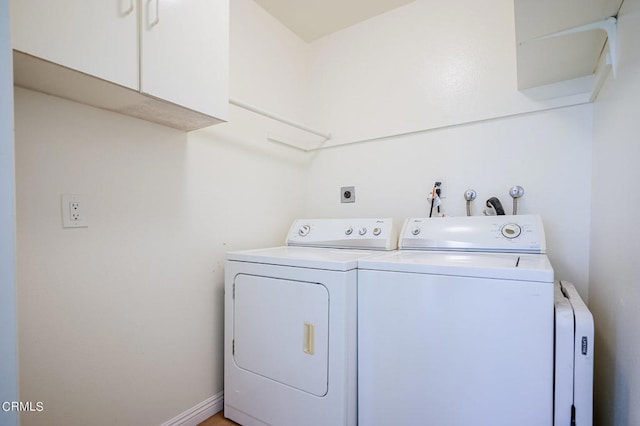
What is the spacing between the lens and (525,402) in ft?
3.10

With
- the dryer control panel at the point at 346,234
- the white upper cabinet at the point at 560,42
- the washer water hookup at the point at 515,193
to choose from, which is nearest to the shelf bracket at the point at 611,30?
the white upper cabinet at the point at 560,42

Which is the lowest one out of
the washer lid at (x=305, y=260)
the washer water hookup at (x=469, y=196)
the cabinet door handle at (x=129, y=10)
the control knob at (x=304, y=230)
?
the washer lid at (x=305, y=260)

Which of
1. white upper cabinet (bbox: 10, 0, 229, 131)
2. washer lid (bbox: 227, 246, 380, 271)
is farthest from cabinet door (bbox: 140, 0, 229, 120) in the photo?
washer lid (bbox: 227, 246, 380, 271)

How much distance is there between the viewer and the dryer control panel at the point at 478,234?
4.44ft

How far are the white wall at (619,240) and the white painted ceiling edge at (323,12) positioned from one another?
142cm

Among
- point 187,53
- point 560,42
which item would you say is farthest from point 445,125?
point 187,53

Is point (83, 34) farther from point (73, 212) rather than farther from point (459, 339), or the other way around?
point (459, 339)

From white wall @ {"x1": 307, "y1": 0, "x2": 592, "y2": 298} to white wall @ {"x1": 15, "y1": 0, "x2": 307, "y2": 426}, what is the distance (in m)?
0.68

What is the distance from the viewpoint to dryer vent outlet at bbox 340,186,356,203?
2.22 meters

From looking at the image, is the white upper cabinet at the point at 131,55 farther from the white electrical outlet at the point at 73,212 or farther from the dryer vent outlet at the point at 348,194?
the dryer vent outlet at the point at 348,194

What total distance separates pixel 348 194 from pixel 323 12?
129 centimetres

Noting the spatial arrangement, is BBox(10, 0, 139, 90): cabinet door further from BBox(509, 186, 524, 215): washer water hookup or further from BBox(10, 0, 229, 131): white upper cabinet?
BBox(509, 186, 524, 215): washer water hookup

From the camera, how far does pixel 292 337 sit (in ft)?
4.42


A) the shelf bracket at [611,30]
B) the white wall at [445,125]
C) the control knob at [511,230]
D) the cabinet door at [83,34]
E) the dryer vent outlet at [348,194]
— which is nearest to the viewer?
the cabinet door at [83,34]
